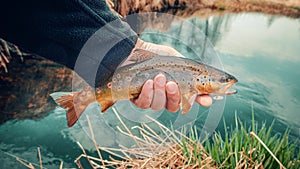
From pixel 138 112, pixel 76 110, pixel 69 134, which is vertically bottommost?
pixel 69 134

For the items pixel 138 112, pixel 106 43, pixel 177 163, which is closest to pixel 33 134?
pixel 138 112

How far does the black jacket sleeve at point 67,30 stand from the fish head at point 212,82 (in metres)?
0.46

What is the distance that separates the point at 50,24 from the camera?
137cm

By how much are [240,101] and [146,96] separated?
4394 mm

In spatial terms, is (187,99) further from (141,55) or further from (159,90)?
(141,55)

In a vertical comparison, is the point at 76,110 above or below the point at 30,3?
below

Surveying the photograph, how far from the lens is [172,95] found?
1.57 metres

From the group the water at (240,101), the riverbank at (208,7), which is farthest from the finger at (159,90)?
the riverbank at (208,7)

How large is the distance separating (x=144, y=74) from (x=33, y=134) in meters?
2.86

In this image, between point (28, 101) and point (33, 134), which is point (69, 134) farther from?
point (28, 101)

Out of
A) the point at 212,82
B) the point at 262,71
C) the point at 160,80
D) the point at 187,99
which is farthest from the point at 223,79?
the point at 262,71

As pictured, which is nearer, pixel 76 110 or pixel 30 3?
pixel 30 3

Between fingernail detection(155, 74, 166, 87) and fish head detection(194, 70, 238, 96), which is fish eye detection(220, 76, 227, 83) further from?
fingernail detection(155, 74, 166, 87)

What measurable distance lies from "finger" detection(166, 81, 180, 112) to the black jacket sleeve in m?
0.31
